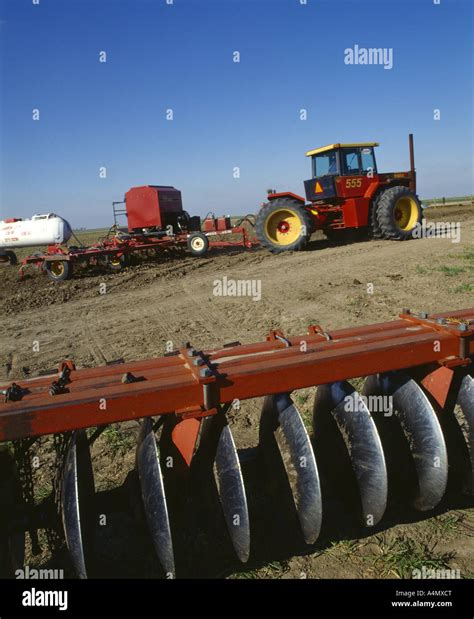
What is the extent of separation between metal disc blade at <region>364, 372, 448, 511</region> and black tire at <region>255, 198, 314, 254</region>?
368 inches

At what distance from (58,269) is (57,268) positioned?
0.03 m

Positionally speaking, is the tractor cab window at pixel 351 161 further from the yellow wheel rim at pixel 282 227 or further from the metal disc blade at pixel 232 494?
the metal disc blade at pixel 232 494

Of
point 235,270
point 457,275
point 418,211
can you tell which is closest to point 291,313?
point 457,275

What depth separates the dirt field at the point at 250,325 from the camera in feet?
7.79

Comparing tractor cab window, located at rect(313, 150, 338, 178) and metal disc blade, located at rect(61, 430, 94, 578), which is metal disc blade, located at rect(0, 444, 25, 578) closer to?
metal disc blade, located at rect(61, 430, 94, 578)

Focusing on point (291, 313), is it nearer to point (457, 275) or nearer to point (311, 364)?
point (457, 275)

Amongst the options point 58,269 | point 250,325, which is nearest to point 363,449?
point 250,325

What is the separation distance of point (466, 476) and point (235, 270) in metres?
8.04

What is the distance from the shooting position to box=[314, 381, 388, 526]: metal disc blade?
2367 millimetres

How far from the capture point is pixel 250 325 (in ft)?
20.4

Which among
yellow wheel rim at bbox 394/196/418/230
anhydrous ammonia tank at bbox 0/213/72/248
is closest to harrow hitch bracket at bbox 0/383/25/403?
yellow wheel rim at bbox 394/196/418/230

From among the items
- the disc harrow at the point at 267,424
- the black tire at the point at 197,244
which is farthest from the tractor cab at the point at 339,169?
the disc harrow at the point at 267,424

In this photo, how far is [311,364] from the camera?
220cm

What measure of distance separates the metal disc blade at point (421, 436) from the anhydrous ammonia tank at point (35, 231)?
13214mm
